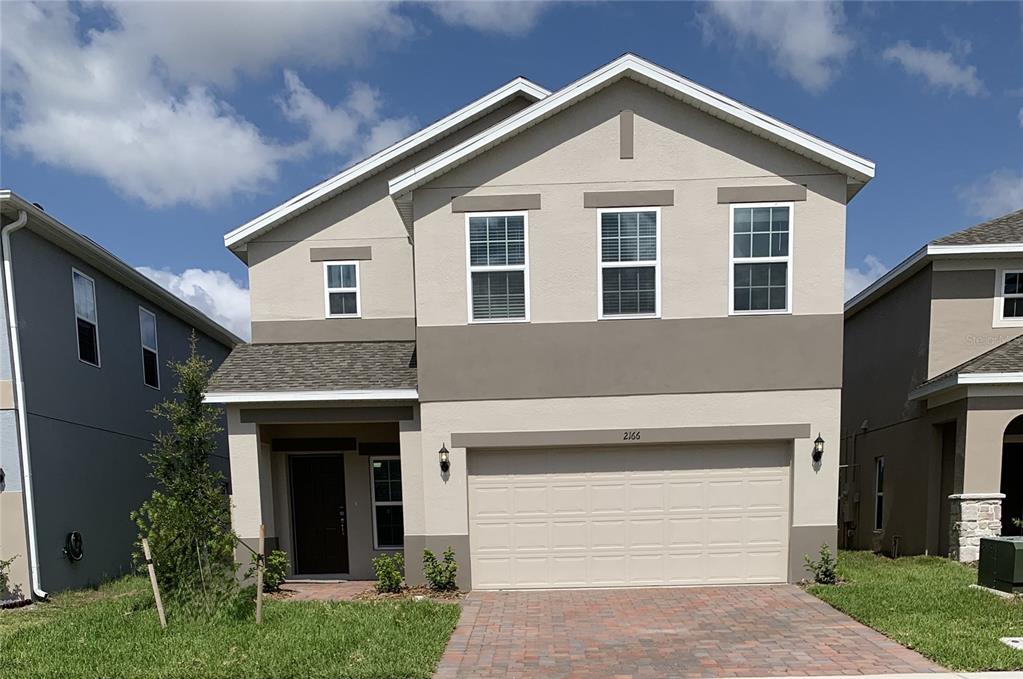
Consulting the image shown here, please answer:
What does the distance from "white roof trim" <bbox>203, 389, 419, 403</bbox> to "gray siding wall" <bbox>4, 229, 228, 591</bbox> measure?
3.34m

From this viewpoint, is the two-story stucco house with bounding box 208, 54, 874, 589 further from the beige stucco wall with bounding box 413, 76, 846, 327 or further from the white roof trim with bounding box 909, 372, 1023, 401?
the white roof trim with bounding box 909, 372, 1023, 401

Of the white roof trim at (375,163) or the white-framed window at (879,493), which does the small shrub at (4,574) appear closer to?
the white roof trim at (375,163)

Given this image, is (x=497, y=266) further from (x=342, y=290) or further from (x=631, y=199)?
(x=342, y=290)

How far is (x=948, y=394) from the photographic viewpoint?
10.7 meters

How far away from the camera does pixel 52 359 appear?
33.2 ft

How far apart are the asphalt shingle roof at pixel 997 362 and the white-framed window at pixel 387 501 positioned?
10322mm

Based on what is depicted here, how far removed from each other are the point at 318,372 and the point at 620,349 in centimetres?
511

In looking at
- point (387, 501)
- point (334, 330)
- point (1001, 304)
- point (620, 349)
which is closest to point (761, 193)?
point (620, 349)

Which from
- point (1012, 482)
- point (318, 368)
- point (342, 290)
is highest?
point (342, 290)

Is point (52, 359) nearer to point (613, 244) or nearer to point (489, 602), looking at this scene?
point (489, 602)

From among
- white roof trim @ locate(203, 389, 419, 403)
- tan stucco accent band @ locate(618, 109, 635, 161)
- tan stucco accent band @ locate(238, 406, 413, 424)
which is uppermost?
tan stucco accent band @ locate(618, 109, 635, 161)

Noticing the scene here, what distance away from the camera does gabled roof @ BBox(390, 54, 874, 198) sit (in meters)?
8.68

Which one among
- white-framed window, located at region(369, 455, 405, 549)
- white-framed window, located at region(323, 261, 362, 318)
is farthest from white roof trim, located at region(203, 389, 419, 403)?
white-framed window, located at region(323, 261, 362, 318)

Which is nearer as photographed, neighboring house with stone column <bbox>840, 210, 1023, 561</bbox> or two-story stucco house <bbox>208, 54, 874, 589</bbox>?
two-story stucco house <bbox>208, 54, 874, 589</bbox>
